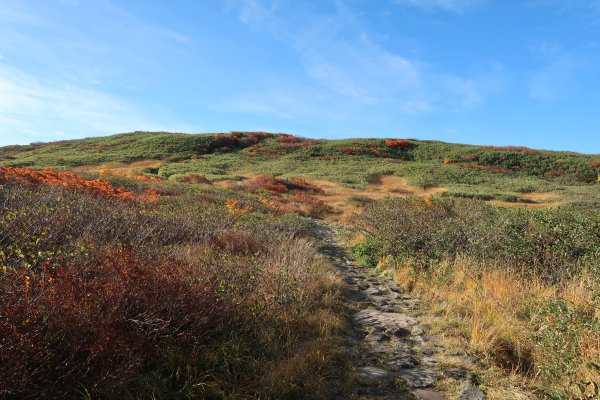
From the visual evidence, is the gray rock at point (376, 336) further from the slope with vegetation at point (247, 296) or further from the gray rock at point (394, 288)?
the gray rock at point (394, 288)

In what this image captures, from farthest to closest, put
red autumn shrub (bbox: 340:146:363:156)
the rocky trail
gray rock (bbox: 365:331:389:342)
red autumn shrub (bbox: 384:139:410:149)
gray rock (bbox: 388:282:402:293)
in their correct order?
1. red autumn shrub (bbox: 384:139:410:149)
2. red autumn shrub (bbox: 340:146:363:156)
3. gray rock (bbox: 388:282:402:293)
4. gray rock (bbox: 365:331:389:342)
5. the rocky trail

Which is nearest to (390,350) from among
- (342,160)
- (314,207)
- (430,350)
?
(430,350)

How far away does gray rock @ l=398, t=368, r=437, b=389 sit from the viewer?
4.38 metres

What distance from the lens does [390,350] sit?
5.27 m

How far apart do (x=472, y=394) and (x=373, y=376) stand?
0.99 metres

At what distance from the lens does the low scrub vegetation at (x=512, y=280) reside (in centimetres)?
429

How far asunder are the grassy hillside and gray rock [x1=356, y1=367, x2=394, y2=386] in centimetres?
2777

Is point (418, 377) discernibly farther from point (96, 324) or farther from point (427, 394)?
point (96, 324)

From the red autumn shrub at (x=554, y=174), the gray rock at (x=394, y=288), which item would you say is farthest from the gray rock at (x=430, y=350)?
the red autumn shrub at (x=554, y=174)

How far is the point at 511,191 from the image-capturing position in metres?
33.7

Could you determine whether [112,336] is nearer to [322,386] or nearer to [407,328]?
[322,386]

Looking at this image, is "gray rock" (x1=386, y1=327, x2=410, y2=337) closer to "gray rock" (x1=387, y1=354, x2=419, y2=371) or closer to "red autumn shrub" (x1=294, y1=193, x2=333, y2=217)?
"gray rock" (x1=387, y1=354, x2=419, y2=371)

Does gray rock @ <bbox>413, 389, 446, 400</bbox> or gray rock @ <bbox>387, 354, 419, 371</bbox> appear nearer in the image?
gray rock @ <bbox>413, 389, 446, 400</bbox>

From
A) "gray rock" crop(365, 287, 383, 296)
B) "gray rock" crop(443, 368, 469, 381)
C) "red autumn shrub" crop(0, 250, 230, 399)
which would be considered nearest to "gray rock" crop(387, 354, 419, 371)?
"gray rock" crop(443, 368, 469, 381)
